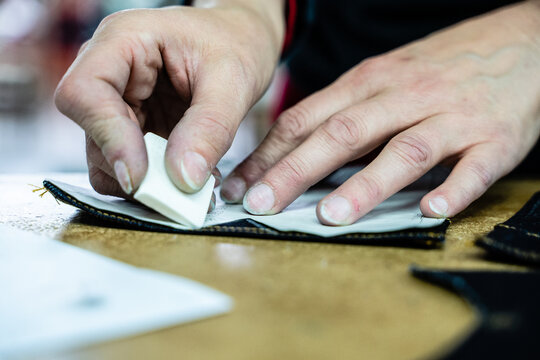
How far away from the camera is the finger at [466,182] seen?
2.00ft

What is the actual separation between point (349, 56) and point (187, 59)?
2.22 feet

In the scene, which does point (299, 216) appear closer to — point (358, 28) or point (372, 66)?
point (372, 66)

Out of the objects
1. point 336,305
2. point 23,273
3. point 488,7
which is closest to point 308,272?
point 336,305

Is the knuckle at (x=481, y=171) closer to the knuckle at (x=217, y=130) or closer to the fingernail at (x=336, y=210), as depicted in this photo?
the fingernail at (x=336, y=210)

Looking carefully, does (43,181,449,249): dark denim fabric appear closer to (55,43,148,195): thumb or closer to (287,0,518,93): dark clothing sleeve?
(55,43,148,195): thumb

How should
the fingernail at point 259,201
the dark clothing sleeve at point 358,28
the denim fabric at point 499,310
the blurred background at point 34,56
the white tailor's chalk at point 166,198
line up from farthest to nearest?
the blurred background at point 34,56, the dark clothing sleeve at point 358,28, the fingernail at point 259,201, the white tailor's chalk at point 166,198, the denim fabric at point 499,310

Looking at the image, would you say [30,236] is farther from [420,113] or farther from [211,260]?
[420,113]

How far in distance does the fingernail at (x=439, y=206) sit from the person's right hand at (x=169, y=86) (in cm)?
24

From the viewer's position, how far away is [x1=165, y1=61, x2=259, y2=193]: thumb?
1.73ft

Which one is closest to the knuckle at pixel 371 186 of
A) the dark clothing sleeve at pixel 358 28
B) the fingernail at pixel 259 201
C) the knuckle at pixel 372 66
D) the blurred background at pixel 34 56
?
the fingernail at pixel 259 201

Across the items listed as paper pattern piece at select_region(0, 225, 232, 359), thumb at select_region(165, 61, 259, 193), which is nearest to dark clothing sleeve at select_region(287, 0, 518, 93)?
thumb at select_region(165, 61, 259, 193)

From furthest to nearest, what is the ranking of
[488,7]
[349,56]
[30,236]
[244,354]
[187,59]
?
[349,56] < [488,7] < [187,59] < [30,236] < [244,354]

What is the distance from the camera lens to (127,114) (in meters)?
0.55

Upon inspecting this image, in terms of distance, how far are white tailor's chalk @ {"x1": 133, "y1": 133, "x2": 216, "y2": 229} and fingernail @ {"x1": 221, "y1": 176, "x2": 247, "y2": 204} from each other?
0.13 meters
